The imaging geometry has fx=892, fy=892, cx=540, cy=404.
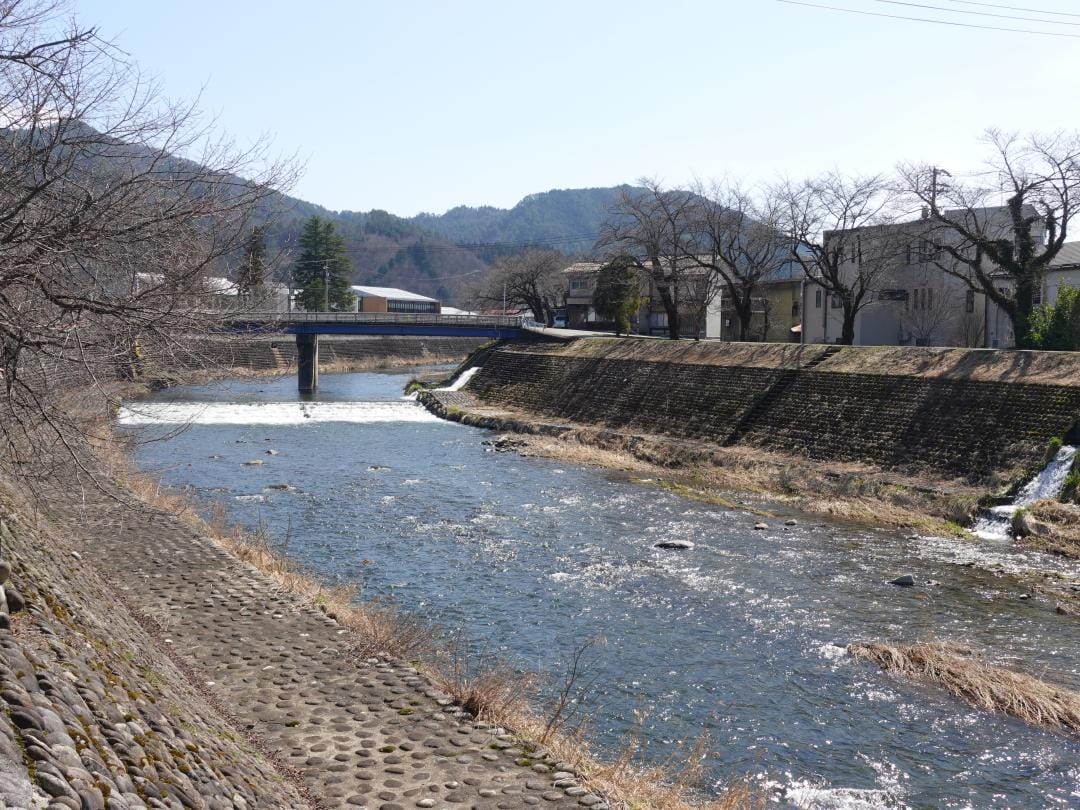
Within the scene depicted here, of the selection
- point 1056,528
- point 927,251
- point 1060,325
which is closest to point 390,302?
point 927,251

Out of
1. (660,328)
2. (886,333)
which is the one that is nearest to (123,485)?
(886,333)

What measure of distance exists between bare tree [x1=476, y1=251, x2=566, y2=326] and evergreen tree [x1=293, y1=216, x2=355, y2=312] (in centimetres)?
1266

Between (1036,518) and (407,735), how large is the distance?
1685 cm

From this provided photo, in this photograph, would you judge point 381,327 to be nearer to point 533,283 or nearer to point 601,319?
point 601,319

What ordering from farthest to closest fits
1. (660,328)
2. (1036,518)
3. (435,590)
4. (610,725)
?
(660,328), (1036,518), (435,590), (610,725)

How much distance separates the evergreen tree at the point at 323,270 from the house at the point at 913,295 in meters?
38.5

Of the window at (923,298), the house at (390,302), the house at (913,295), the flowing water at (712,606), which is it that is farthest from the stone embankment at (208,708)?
the house at (390,302)

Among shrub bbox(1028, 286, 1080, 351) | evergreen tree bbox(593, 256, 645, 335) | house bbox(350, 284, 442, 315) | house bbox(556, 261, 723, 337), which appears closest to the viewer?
shrub bbox(1028, 286, 1080, 351)

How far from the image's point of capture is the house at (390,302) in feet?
342

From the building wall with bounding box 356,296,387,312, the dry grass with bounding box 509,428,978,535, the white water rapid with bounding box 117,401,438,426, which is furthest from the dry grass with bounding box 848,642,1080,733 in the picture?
the building wall with bounding box 356,296,387,312

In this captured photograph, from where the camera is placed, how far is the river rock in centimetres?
1822

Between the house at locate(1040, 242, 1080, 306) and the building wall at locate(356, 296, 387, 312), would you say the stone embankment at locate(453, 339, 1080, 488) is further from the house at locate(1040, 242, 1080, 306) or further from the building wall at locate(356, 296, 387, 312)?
the building wall at locate(356, 296, 387, 312)

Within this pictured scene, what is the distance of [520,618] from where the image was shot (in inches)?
531

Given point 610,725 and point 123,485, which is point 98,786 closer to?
point 610,725
